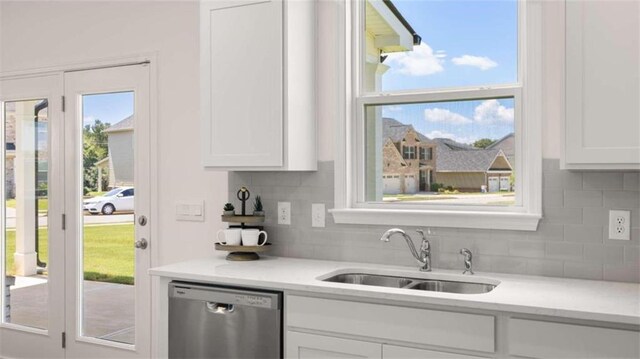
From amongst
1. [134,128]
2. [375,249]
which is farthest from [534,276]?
[134,128]

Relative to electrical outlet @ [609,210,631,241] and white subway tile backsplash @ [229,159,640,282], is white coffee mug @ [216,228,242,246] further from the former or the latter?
electrical outlet @ [609,210,631,241]

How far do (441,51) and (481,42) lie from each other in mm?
194

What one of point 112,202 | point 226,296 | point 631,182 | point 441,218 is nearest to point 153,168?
point 112,202

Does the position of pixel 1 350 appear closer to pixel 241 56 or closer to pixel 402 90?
pixel 241 56

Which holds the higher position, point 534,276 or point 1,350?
point 534,276

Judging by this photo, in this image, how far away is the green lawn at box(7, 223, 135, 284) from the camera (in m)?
3.78

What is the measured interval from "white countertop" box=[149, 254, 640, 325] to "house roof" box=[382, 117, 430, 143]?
0.66m

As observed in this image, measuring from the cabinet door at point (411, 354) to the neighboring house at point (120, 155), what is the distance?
210cm

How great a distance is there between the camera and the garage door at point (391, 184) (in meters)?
3.09

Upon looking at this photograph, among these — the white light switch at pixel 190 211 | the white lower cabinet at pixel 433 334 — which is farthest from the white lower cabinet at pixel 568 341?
the white light switch at pixel 190 211

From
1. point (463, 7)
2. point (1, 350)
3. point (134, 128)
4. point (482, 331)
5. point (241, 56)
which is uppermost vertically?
point (463, 7)

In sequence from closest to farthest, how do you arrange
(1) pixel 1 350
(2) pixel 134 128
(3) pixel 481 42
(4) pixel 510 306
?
1. (4) pixel 510 306
2. (3) pixel 481 42
3. (2) pixel 134 128
4. (1) pixel 1 350

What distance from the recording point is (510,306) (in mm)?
2123

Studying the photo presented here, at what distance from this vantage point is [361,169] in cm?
313
